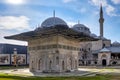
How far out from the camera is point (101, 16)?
7431 cm

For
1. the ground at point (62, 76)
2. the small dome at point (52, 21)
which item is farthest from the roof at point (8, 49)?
the ground at point (62, 76)

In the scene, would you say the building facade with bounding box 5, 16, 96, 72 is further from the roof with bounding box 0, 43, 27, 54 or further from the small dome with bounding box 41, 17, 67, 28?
the roof with bounding box 0, 43, 27, 54

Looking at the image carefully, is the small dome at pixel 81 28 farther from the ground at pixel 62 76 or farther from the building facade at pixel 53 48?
the ground at pixel 62 76

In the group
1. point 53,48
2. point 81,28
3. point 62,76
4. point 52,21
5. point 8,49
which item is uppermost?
point 81,28

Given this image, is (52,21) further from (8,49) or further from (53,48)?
(8,49)

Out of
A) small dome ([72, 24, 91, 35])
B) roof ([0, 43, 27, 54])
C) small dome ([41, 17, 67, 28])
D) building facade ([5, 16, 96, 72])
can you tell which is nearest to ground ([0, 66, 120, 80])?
building facade ([5, 16, 96, 72])

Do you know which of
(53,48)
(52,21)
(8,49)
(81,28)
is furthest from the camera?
(81,28)

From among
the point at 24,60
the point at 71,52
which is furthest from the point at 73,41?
the point at 24,60

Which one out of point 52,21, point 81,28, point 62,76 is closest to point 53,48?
point 62,76

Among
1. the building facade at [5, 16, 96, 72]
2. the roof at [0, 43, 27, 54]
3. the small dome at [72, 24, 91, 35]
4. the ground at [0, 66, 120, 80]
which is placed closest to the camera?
the ground at [0, 66, 120, 80]

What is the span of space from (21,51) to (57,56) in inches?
1313

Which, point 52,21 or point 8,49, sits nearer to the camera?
point 52,21

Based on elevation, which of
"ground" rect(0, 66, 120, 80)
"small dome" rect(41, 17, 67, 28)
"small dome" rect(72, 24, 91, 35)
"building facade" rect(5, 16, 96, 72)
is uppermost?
"small dome" rect(72, 24, 91, 35)

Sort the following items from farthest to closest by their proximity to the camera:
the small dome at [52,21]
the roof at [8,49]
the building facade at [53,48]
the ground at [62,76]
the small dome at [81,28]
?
the small dome at [81,28]
the roof at [8,49]
the small dome at [52,21]
the building facade at [53,48]
the ground at [62,76]
